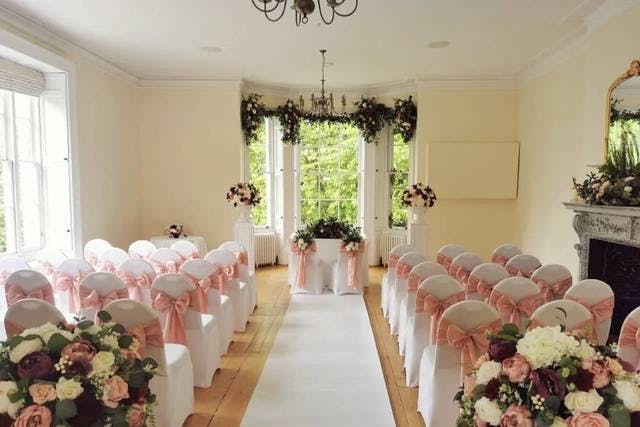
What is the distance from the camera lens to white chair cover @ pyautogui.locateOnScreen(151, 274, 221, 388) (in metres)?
3.07

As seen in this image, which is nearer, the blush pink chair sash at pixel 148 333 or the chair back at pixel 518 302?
the blush pink chair sash at pixel 148 333

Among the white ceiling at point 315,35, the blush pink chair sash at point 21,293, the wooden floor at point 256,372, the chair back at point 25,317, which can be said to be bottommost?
the wooden floor at point 256,372

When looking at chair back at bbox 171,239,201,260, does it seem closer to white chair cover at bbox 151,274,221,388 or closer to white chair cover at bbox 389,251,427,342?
white chair cover at bbox 151,274,221,388

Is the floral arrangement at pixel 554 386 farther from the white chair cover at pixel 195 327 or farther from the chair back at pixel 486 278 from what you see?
the white chair cover at pixel 195 327

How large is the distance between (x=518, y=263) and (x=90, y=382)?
11.9ft

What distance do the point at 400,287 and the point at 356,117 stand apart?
393 centimetres

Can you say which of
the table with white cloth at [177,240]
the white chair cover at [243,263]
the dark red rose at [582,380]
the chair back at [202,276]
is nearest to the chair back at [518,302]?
the dark red rose at [582,380]

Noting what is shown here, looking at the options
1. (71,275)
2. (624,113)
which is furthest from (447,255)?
(71,275)

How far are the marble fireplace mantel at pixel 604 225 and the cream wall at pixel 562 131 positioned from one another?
0.56 meters

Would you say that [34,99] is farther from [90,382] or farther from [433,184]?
[433,184]

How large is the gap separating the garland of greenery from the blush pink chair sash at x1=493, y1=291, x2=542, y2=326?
4.81 m

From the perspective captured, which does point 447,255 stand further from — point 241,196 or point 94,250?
point 94,250

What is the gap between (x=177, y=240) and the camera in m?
6.56

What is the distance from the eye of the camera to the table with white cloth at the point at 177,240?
253 inches
